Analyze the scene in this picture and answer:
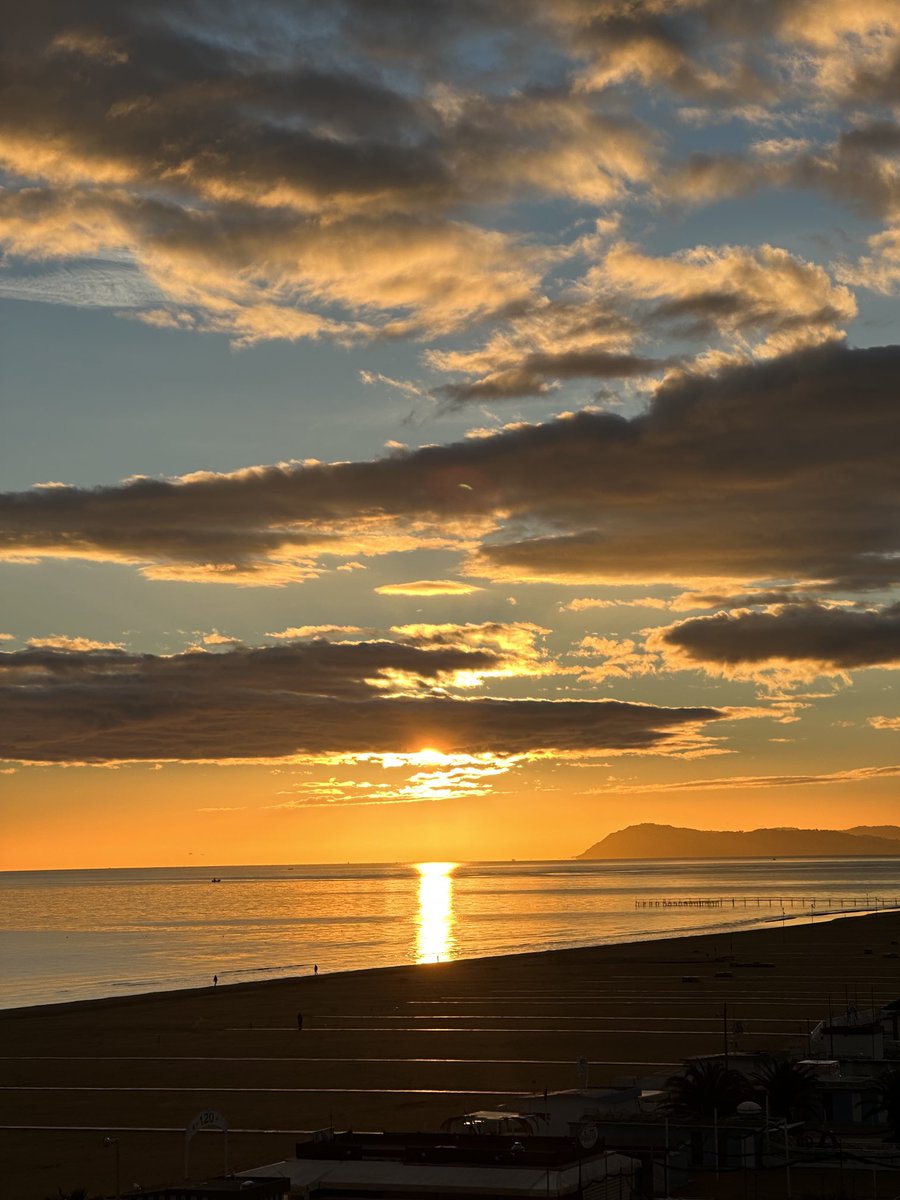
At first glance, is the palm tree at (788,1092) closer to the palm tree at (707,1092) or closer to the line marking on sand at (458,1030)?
the palm tree at (707,1092)

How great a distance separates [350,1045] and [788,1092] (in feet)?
→ 130

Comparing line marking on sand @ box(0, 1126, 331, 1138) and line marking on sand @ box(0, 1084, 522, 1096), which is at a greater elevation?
line marking on sand @ box(0, 1084, 522, 1096)

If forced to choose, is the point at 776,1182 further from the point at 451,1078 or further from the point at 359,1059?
the point at 359,1059

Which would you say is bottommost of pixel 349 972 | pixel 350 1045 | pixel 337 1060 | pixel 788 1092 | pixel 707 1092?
pixel 337 1060

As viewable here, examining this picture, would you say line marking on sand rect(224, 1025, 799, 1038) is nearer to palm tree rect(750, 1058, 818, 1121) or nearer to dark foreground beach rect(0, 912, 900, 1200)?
dark foreground beach rect(0, 912, 900, 1200)

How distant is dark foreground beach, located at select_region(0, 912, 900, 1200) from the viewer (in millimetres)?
58000

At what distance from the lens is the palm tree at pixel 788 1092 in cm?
5016

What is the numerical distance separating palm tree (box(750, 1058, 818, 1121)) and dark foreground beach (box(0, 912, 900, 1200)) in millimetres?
9645

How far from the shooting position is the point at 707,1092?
4791 centimetres

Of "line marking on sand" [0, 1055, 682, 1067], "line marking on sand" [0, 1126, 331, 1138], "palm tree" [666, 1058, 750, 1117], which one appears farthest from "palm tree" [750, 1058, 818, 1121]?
"line marking on sand" [0, 1055, 682, 1067]

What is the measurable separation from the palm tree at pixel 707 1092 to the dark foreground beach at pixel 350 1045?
35.9 feet

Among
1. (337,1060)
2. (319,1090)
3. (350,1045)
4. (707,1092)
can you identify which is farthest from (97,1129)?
(707,1092)

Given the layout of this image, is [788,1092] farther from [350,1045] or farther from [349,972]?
[349,972]

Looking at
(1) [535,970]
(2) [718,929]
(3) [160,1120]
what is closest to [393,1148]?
(3) [160,1120]
